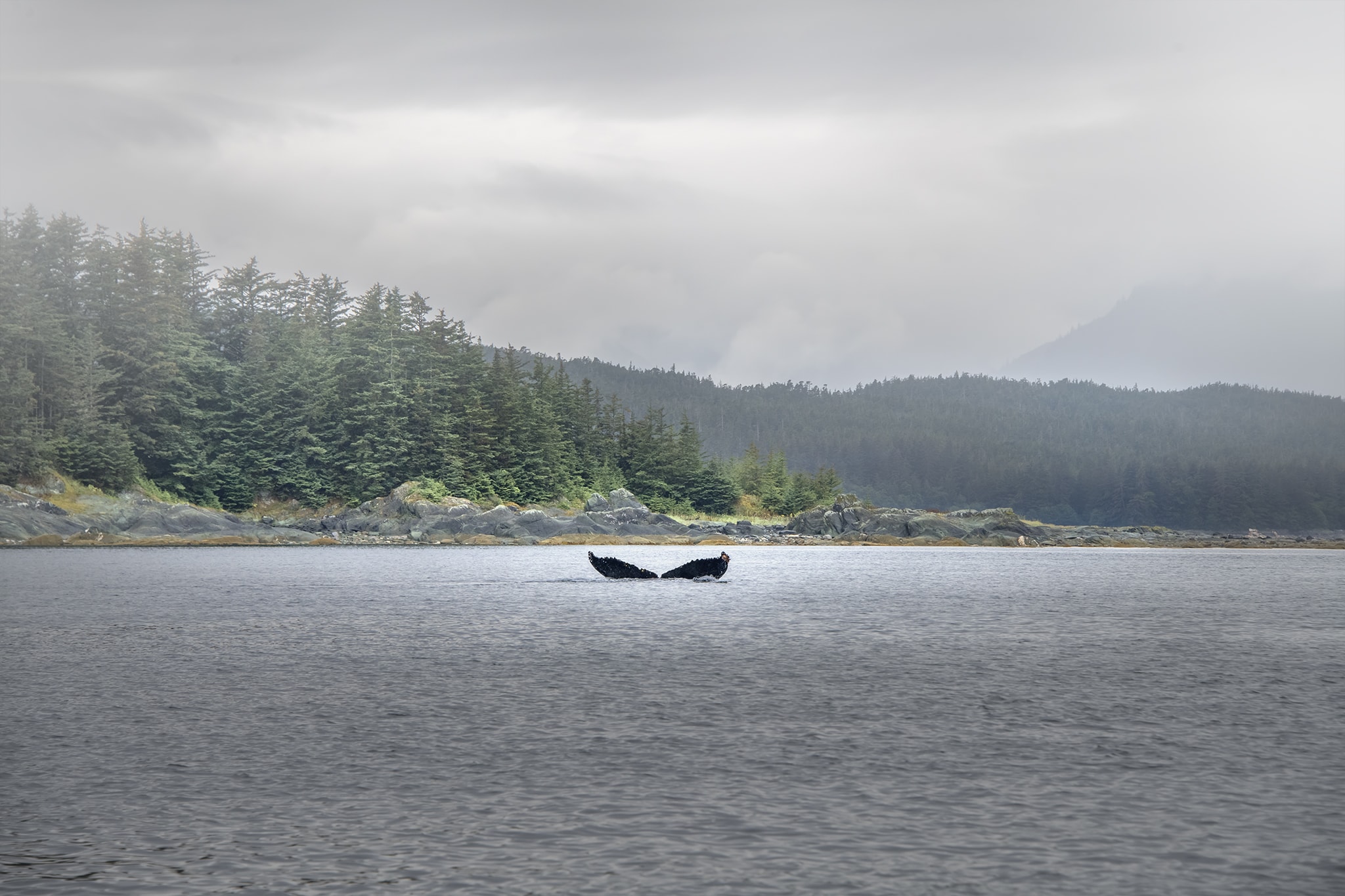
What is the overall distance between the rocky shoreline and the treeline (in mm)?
4239

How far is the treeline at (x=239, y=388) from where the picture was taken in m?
104

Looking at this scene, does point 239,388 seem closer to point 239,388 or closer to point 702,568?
point 239,388

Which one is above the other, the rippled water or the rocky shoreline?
the rocky shoreline

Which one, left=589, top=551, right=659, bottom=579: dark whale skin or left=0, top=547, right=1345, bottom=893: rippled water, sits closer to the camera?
left=0, top=547, right=1345, bottom=893: rippled water

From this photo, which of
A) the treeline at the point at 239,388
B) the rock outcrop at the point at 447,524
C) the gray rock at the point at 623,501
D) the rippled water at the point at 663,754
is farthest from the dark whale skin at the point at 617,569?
the gray rock at the point at 623,501

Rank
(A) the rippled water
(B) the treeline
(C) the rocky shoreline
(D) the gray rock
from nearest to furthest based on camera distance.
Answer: (A) the rippled water → (C) the rocky shoreline → (B) the treeline → (D) the gray rock

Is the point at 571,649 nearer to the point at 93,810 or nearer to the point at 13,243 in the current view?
the point at 93,810

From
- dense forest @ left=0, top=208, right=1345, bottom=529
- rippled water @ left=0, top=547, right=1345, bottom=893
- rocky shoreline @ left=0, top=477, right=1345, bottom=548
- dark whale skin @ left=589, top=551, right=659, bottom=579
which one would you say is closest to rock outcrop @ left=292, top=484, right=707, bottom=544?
rocky shoreline @ left=0, top=477, right=1345, bottom=548

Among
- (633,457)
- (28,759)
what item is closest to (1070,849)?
(28,759)

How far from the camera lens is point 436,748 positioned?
614 inches

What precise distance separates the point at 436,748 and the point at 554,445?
425 ft

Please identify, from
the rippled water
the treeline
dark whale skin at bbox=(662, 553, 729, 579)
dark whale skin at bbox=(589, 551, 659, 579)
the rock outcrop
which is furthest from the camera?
the rock outcrop

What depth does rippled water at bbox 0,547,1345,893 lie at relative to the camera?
404 inches

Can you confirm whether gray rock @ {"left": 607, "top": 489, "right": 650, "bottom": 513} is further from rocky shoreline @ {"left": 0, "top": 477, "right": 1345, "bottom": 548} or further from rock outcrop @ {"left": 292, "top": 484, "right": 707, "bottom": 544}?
rock outcrop @ {"left": 292, "top": 484, "right": 707, "bottom": 544}
